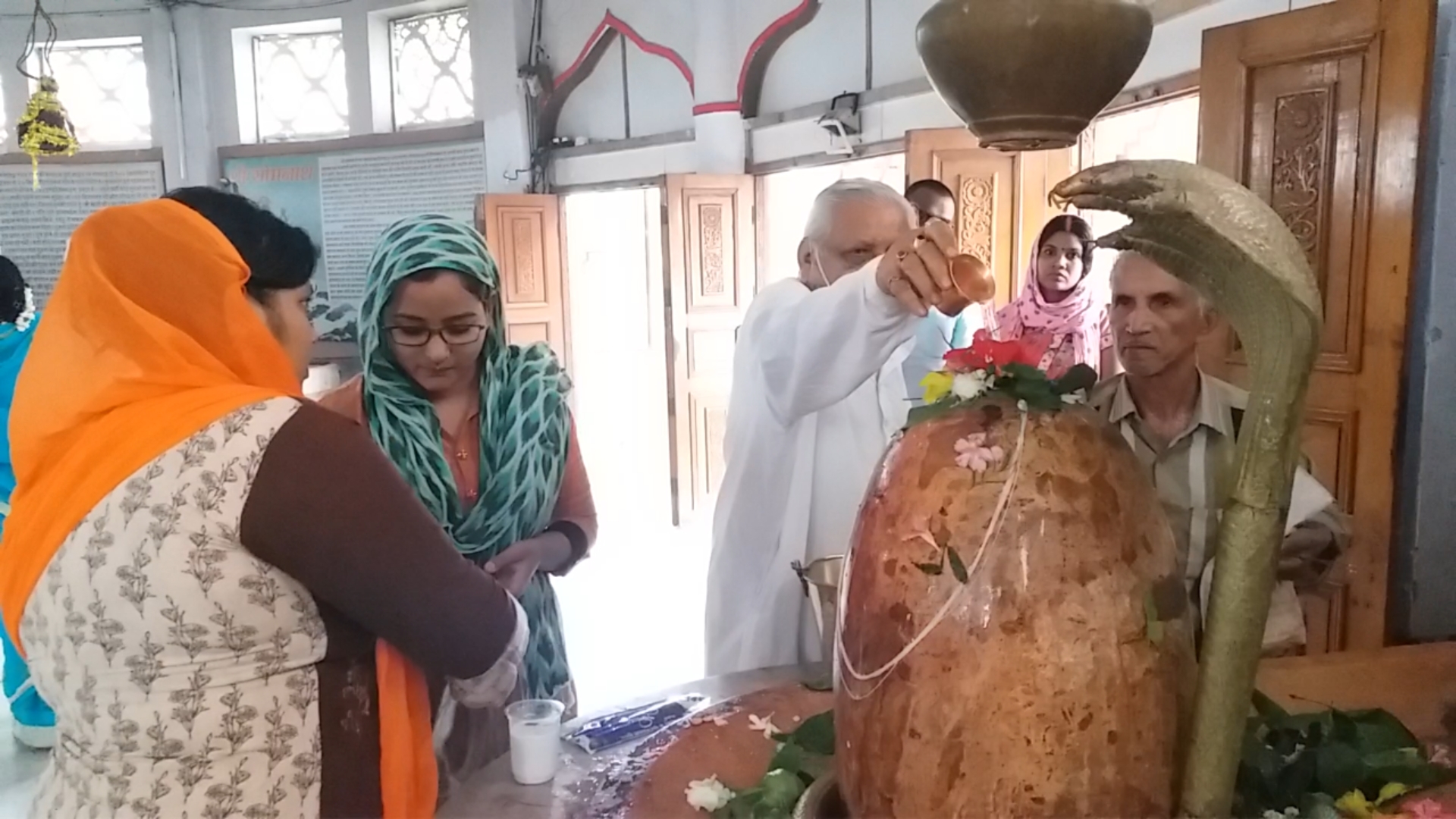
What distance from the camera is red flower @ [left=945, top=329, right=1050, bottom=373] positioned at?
0.92 meters

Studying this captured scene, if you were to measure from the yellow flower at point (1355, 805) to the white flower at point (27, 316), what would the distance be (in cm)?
370

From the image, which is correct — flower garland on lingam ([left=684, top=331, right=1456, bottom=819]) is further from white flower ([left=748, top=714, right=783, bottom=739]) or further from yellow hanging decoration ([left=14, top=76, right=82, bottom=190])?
yellow hanging decoration ([left=14, top=76, right=82, bottom=190])

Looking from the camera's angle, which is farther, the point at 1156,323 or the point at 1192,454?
the point at 1156,323

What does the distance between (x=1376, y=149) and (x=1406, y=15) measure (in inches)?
11.0

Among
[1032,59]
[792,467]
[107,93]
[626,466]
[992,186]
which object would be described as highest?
[107,93]

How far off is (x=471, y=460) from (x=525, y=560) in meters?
0.22

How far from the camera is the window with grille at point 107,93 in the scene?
25.7 ft

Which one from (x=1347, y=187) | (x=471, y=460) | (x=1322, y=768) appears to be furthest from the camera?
(x=1347, y=187)

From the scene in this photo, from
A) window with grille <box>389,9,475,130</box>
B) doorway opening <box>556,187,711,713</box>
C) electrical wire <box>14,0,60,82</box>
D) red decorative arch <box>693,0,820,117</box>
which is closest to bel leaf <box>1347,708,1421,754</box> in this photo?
doorway opening <box>556,187,711,713</box>

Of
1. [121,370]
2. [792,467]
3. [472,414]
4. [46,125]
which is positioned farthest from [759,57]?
[121,370]

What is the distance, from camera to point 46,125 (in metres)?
5.76

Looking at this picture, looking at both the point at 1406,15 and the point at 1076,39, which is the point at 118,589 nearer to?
the point at 1076,39

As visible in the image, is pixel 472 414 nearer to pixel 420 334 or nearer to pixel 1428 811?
pixel 420 334

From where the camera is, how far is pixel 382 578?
1122 millimetres
